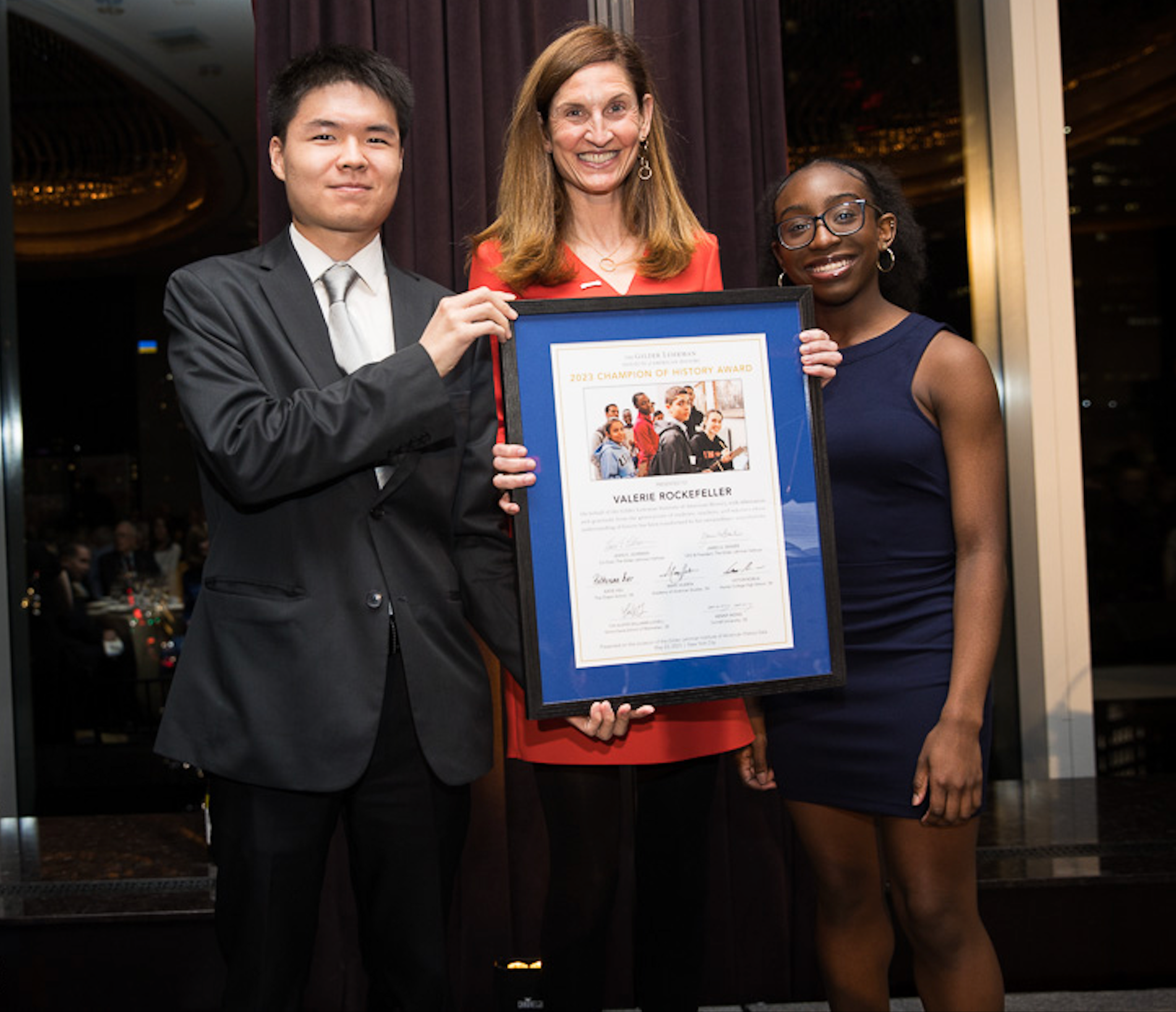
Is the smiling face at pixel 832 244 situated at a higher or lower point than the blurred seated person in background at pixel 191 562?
higher

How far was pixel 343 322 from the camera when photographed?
147 centimetres

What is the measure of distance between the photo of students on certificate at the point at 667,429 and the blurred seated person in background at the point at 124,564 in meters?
3.15

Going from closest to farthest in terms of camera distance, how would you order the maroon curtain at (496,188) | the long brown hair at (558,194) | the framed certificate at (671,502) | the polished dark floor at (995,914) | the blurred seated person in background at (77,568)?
the framed certificate at (671,502), the long brown hair at (558,194), the polished dark floor at (995,914), the maroon curtain at (496,188), the blurred seated person in background at (77,568)

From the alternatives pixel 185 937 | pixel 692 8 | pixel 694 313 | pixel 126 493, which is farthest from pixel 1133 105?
pixel 185 937

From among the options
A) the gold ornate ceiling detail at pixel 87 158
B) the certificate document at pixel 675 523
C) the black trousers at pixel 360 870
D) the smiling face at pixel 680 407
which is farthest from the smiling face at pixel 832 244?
the gold ornate ceiling detail at pixel 87 158

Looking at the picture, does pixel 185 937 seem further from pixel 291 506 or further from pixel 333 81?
pixel 333 81

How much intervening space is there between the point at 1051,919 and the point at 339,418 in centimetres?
205

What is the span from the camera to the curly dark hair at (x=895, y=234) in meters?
1.69

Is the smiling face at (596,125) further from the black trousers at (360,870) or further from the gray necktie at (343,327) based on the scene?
the black trousers at (360,870)

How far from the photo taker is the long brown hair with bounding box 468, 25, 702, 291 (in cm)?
162

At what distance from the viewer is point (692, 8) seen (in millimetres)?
2549

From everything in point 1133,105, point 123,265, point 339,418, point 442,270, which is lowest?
point 339,418

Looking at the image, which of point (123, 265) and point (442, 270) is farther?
point (123, 265)

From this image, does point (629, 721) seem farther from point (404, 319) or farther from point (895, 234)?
point (895, 234)
